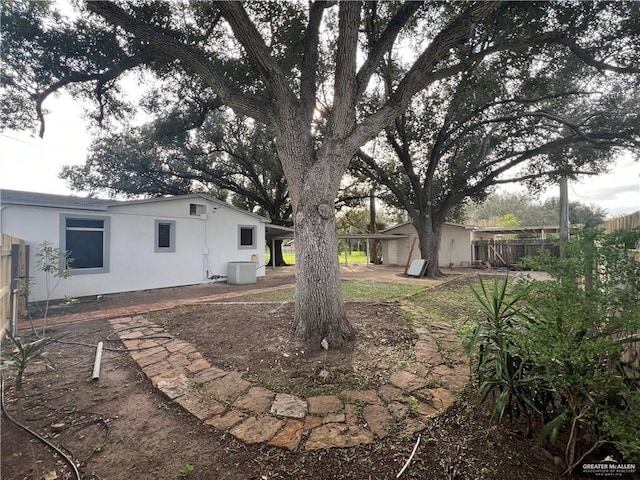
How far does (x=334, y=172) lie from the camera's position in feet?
11.9

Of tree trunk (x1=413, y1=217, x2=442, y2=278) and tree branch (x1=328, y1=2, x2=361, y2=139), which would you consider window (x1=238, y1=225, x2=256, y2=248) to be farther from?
tree branch (x1=328, y1=2, x2=361, y2=139)

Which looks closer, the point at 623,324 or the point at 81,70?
the point at 623,324

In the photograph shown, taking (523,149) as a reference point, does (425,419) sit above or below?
below

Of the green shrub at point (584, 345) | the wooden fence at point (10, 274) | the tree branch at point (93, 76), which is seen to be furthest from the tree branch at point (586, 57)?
the wooden fence at point (10, 274)

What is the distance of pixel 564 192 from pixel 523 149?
3113 mm

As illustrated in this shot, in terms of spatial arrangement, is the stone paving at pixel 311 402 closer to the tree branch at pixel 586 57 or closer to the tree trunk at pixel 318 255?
the tree trunk at pixel 318 255

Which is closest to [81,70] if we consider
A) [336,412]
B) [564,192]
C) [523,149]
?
[336,412]

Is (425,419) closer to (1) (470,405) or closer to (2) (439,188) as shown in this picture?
(1) (470,405)

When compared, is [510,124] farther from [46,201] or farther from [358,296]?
[46,201]

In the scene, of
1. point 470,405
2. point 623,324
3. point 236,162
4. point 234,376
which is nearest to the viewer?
point 623,324

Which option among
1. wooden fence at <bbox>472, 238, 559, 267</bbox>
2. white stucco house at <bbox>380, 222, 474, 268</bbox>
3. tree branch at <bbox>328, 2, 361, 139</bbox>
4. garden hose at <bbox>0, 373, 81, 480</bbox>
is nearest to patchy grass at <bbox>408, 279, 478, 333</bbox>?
tree branch at <bbox>328, 2, 361, 139</bbox>

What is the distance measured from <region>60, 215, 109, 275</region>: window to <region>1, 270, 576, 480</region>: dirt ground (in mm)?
4612

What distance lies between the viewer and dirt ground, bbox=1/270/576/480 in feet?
5.63

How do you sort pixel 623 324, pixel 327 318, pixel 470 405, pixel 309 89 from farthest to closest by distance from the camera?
pixel 309 89
pixel 327 318
pixel 470 405
pixel 623 324
